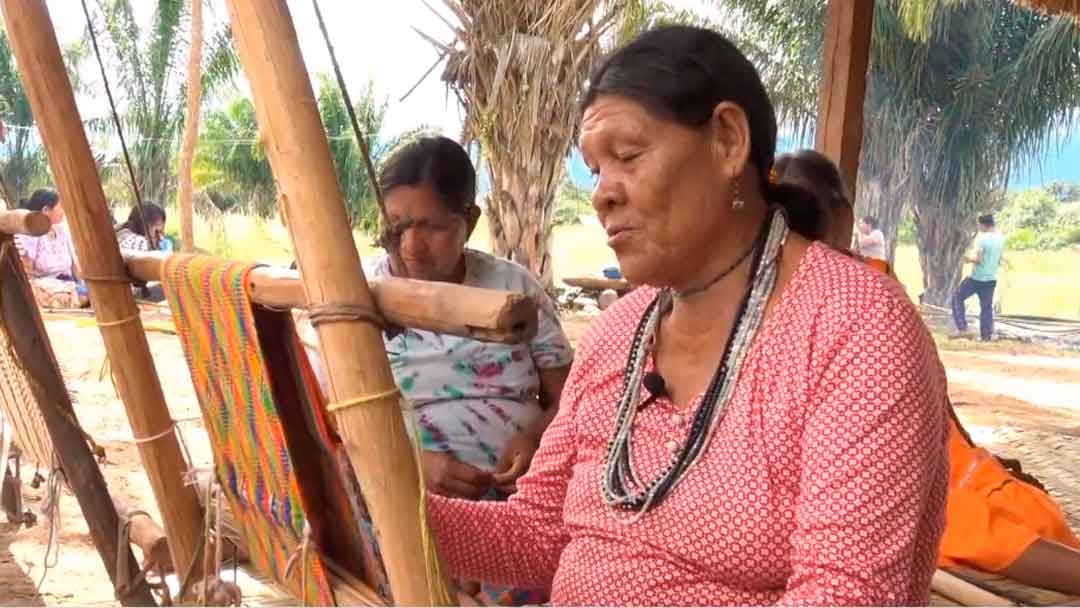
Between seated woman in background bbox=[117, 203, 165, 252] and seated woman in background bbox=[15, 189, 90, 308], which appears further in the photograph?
seated woman in background bbox=[15, 189, 90, 308]

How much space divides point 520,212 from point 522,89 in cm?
105

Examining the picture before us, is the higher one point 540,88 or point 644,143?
point 540,88

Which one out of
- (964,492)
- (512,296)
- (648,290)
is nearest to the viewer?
(512,296)

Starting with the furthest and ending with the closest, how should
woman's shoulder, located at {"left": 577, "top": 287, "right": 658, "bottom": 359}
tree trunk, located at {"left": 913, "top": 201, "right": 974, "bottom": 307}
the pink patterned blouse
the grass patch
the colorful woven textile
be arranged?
tree trunk, located at {"left": 913, "top": 201, "right": 974, "bottom": 307}
the grass patch
the colorful woven textile
woman's shoulder, located at {"left": 577, "top": 287, "right": 658, "bottom": 359}
the pink patterned blouse

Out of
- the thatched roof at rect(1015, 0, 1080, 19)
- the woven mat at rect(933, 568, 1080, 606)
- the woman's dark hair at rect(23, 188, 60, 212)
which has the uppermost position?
the thatched roof at rect(1015, 0, 1080, 19)

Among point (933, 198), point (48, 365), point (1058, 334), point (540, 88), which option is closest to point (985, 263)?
point (1058, 334)

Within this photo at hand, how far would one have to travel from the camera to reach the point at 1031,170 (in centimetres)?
2056

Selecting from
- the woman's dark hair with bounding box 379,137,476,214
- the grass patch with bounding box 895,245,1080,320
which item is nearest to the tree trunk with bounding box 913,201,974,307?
the grass patch with bounding box 895,245,1080,320

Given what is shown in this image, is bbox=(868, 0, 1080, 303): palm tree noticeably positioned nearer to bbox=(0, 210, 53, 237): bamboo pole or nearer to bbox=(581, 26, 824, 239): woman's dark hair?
bbox=(0, 210, 53, 237): bamboo pole

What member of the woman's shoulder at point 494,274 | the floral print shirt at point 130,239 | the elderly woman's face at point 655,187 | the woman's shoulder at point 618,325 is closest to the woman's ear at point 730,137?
the elderly woman's face at point 655,187

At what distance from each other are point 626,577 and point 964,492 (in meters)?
1.48

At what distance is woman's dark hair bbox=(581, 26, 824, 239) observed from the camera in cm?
131

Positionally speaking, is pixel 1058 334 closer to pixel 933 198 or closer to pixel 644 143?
pixel 933 198

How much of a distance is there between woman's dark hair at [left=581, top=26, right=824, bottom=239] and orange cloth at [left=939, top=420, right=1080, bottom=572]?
1.41 meters
